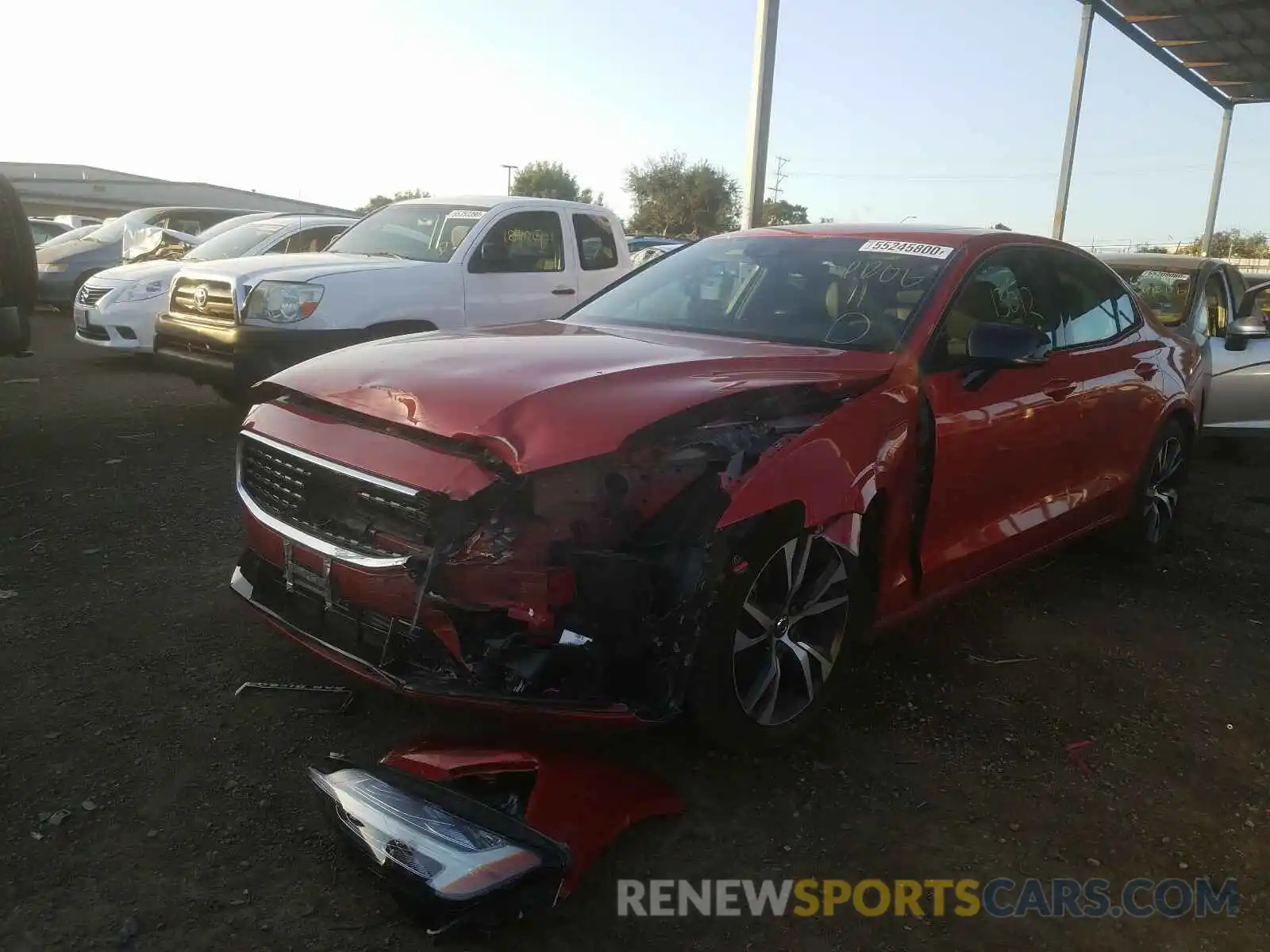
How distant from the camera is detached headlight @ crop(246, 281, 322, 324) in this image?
643 cm

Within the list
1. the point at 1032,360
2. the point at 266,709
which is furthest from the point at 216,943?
the point at 1032,360

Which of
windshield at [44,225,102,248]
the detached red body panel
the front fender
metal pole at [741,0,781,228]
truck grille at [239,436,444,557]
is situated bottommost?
the detached red body panel

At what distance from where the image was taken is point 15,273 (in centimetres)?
629

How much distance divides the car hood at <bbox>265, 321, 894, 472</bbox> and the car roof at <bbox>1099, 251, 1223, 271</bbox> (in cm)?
520

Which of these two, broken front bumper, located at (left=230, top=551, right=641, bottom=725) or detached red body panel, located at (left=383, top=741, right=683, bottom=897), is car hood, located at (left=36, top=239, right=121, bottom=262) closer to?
broken front bumper, located at (left=230, top=551, right=641, bottom=725)

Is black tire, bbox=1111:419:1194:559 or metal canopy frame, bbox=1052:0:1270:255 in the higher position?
metal canopy frame, bbox=1052:0:1270:255

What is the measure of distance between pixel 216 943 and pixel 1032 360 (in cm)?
313

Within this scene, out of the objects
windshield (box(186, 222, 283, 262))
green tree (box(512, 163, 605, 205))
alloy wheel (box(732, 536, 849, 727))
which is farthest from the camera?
green tree (box(512, 163, 605, 205))

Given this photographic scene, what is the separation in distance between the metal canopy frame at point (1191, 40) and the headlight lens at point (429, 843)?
21.2m

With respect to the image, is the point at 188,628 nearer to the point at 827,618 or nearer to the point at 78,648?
the point at 78,648

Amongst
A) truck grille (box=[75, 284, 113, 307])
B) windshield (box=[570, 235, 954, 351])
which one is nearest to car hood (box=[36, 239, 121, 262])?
truck grille (box=[75, 284, 113, 307])

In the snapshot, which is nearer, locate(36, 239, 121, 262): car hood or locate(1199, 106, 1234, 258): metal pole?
locate(36, 239, 121, 262): car hood

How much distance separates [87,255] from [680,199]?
45704 mm

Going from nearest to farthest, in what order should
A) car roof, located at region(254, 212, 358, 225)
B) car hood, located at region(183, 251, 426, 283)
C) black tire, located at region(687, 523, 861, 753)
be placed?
black tire, located at region(687, 523, 861, 753)
car hood, located at region(183, 251, 426, 283)
car roof, located at region(254, 212, 358, 225)
